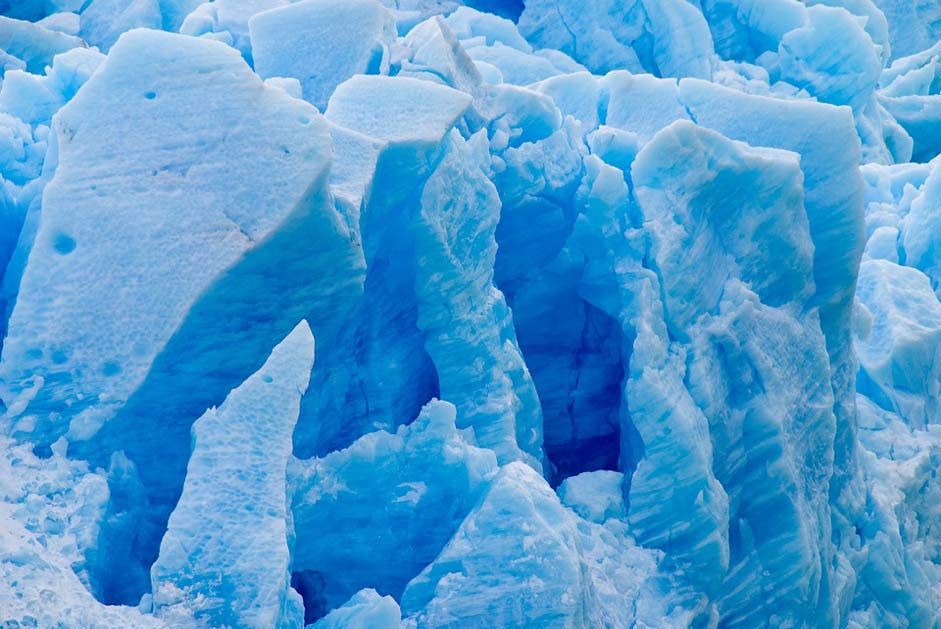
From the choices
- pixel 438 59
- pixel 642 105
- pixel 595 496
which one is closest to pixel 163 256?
pixel 438 59

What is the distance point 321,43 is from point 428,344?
1.25 metres

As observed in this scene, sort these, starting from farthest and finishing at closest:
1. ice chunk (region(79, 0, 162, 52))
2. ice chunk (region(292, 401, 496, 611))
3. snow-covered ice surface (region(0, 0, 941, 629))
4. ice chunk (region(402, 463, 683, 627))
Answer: ice chunk (region(79, 0, 162, 52)), ice chunk (region(292, 401, 496, 611)), ice chunk (region(402, 463, 683, 627)), snow-covered ice surface (region(0, 0, 941, 629))

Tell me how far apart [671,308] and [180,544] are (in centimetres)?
220

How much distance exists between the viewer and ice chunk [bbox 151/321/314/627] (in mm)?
2305

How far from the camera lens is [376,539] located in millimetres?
3109

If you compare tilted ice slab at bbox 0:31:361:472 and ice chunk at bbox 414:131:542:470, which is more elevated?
tilted ice slab at bbox 0:31:361:472

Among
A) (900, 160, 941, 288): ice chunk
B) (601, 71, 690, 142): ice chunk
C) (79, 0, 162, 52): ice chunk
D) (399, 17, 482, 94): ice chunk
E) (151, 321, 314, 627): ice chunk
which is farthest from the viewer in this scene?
(900, 160, 941, 288): ice chunk

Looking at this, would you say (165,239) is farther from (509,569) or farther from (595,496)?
(595,496)

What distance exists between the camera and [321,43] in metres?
3.76

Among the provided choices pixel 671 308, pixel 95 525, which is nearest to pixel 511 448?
pixel 671 308

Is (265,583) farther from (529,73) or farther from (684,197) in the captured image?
(529,73)

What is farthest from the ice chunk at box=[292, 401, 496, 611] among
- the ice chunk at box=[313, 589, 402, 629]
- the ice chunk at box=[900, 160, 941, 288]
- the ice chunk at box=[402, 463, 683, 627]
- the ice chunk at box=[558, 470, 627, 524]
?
the ice chunk at box=[900, 160, 941, 288]

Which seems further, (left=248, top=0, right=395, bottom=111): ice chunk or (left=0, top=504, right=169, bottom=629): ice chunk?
(left=248, top=0, right=395, bottom=111): ice chunk

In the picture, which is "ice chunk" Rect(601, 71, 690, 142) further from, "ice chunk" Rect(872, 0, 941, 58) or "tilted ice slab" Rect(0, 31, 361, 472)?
"ice chunk" Rect(872, 0, 941, 58)
